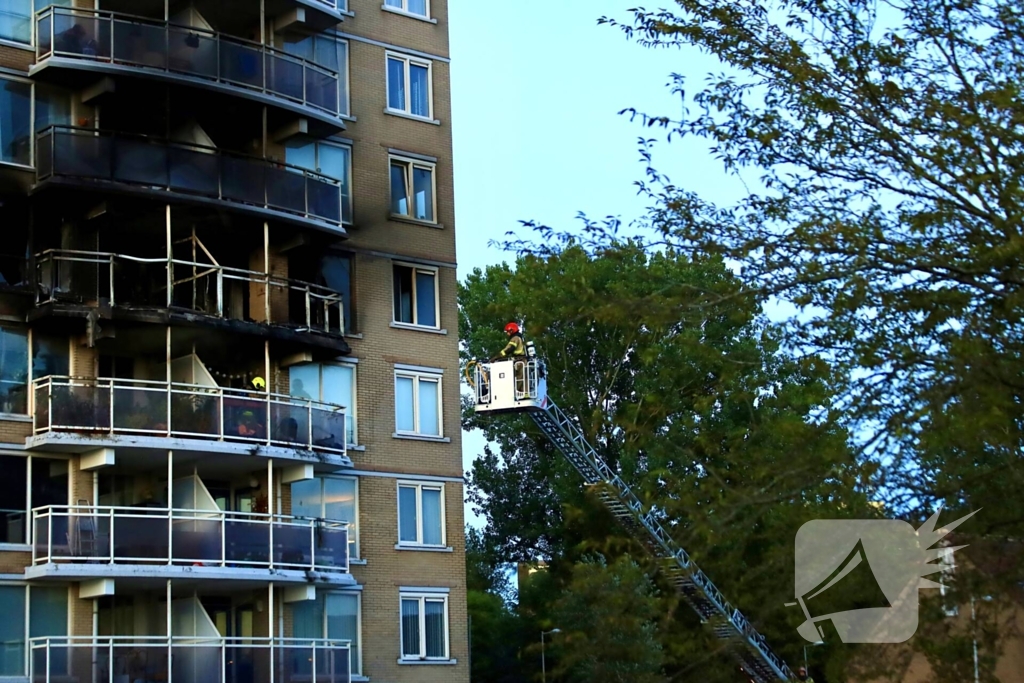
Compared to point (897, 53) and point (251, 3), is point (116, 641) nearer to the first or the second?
point (251, 3)

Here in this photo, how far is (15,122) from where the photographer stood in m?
31.4

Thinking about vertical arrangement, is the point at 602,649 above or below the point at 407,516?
below

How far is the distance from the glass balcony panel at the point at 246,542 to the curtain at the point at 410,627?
4.45 meters

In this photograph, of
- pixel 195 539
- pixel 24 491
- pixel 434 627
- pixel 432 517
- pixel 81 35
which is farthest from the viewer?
pixel 432 517

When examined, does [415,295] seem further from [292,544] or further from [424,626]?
[424,626]

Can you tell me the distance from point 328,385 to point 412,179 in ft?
18.4

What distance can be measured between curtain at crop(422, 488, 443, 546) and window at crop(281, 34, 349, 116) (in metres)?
8.90

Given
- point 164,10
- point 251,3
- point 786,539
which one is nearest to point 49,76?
point 164,10

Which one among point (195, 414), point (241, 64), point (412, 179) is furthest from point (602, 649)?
point (241, 64)

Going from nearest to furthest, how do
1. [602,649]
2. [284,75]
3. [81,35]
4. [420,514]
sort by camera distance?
[81,35], [284,75], [420,514], [602,649]

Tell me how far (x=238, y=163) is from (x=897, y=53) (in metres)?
19.6

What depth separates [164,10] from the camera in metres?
33.2

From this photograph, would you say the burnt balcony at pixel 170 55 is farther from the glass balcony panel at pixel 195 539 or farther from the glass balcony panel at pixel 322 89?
the glass balcony panel at pixel 195 539

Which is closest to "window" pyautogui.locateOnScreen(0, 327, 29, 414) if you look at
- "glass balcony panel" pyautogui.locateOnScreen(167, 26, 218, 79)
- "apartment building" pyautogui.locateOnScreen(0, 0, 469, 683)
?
"apartment building" pyautogui.locateOnScreen(0, 0, 469, 683)
